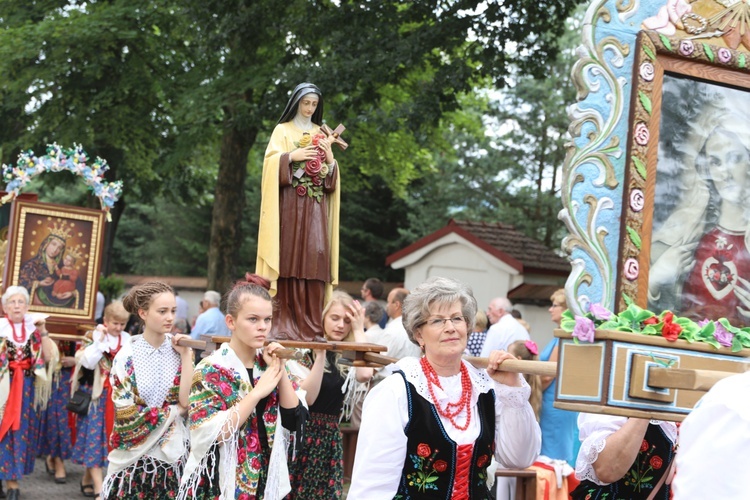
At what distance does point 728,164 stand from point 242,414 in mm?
2324

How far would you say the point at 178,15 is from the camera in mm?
16891

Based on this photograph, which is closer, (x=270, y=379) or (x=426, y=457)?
(x=426, y=457)

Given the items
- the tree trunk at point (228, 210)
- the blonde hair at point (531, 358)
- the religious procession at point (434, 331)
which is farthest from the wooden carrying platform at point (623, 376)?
the tree trunk at point (228, 210)

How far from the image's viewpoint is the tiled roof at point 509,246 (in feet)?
57.7

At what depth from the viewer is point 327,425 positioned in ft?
21.5

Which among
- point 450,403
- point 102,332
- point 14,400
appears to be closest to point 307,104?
point 450,403

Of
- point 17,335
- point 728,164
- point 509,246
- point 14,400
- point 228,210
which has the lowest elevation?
point 14,400

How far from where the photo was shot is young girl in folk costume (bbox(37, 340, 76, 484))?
1062 centimetres

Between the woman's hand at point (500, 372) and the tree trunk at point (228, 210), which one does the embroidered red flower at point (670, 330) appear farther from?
the tree trunk at point (228, 210)

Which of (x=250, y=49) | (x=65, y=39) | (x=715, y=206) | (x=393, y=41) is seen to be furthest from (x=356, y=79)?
(x=715, y=206)

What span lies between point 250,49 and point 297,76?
2107 mm

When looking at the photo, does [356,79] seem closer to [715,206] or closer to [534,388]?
[534,388]

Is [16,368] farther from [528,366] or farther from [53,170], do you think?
[528,366]

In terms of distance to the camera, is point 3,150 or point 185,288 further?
point 185,288
